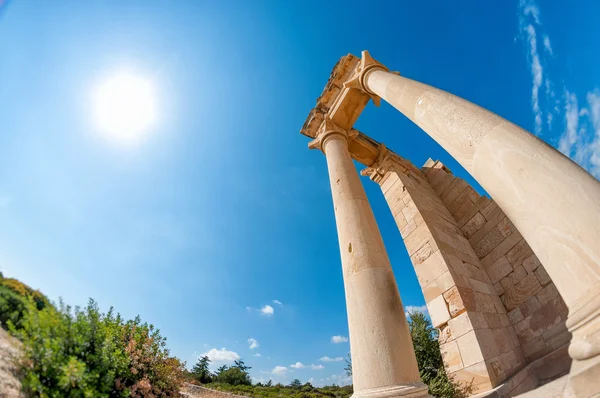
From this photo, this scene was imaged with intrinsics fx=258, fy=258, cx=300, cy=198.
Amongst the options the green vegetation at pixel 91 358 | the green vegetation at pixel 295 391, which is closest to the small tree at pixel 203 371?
the green vegetation at pixel 295 391

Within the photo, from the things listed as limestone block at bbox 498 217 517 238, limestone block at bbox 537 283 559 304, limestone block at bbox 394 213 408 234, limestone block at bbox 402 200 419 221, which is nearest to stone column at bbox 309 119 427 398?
limestone block at bbox 402 200 419 221

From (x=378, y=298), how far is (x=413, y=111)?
4116 mm

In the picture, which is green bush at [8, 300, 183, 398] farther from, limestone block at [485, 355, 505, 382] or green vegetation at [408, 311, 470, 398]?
limestone block at [485, 355, 505, 382]

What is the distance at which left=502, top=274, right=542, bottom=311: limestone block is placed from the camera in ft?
26.2

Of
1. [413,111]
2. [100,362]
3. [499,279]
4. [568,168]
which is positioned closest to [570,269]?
[568,168]

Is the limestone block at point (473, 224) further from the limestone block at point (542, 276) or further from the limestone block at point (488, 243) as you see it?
the limestone block at point (542, 276)

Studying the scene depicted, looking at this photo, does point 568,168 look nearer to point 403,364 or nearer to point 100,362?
point 403,364

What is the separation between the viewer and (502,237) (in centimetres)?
948

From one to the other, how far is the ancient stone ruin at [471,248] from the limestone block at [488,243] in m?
0.04

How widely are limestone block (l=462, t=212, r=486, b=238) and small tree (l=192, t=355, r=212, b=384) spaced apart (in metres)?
34.8

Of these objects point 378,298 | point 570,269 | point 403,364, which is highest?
point 378,298

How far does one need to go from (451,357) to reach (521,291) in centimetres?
363

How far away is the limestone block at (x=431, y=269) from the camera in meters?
7.93

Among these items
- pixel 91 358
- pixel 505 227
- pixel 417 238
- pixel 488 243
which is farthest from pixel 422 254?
pixel 91 358
